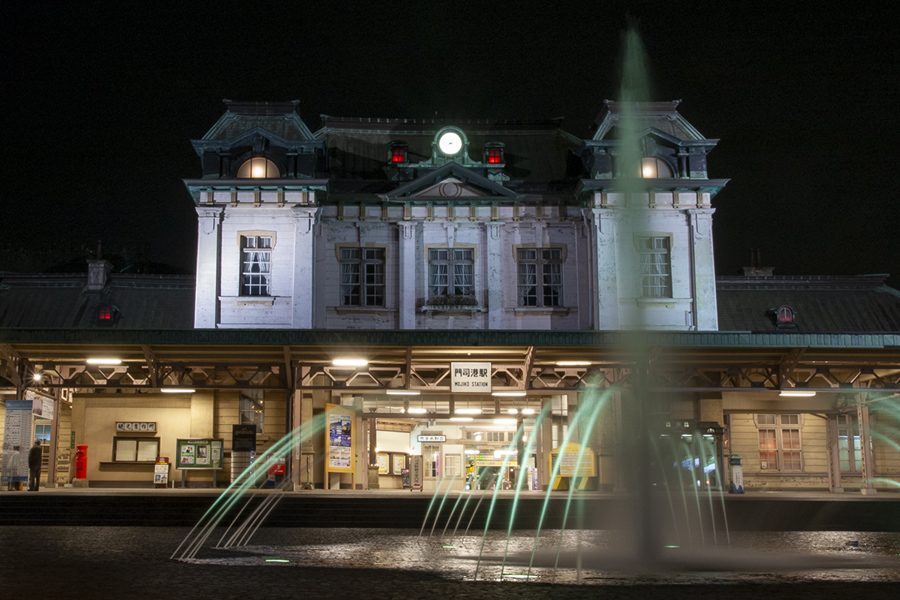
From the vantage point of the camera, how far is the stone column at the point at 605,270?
97.8 ft

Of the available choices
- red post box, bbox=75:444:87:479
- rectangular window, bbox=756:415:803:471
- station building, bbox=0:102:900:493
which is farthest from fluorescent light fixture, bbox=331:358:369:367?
rectangular window, bbox=756:415:803:471

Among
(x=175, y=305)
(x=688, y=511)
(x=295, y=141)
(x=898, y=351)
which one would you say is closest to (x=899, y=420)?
(x=898, y=351)

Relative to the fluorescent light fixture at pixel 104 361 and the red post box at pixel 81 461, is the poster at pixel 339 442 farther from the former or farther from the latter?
the red post box at pixel 81 461

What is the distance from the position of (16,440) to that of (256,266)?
890 centimetres

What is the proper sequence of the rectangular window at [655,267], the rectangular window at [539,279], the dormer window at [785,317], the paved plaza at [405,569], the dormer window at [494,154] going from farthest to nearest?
the dormer window at [785,317]
the dormer window at [494,154]
the rectangular window at [539,279]
the rectangular window at [655,267]
the paved plaza at [405,569]

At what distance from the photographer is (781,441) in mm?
32906

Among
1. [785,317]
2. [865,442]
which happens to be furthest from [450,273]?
[865,442]

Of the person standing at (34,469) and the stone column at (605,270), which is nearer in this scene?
the person standing at (34,469)

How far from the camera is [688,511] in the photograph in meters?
23.4

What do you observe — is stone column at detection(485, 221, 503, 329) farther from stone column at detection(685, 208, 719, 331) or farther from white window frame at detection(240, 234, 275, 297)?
white window frame at detection(240, 234, 275, 297)

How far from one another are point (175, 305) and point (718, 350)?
1924cm

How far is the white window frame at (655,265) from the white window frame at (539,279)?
8.68 ft

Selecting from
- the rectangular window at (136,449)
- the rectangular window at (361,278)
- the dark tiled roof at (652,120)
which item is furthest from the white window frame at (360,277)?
the dark tiled roof at (652,120)

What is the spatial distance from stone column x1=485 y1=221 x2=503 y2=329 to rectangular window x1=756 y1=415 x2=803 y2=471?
10335 millimetres
